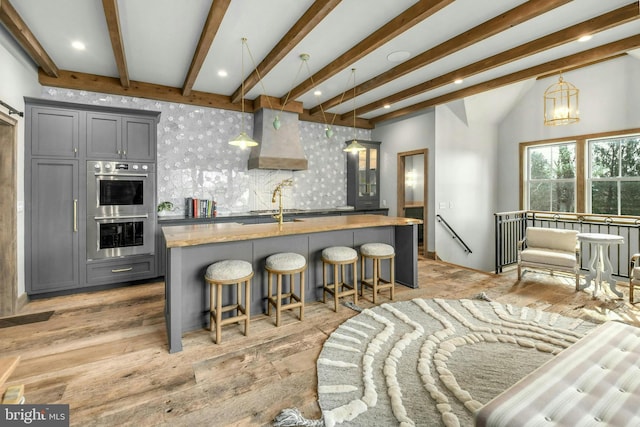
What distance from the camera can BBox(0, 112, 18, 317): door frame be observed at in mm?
3240

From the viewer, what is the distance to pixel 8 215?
326cm

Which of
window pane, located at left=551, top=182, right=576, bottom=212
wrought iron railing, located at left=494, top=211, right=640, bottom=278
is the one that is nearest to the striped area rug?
wrought iron railing, located at left=494, top=211, right=640, bottom=278

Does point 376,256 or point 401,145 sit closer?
point 376,256

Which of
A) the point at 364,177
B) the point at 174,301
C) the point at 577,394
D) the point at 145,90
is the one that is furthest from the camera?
the point at 364,177

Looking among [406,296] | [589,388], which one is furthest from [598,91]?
[589,388]

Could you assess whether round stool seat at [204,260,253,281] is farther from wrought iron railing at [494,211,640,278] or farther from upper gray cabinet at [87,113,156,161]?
wrought iron railing at [494,211,640,278]

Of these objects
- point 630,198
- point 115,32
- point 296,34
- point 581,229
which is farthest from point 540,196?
point 115,32

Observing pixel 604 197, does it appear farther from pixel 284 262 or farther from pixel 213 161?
pixel 213 161

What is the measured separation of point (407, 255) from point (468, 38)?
266 cm

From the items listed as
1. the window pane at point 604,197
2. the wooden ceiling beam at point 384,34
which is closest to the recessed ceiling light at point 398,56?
the wooden ceiling beam at point 384,34

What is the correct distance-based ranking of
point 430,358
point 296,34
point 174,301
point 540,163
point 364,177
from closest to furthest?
point 430,358 → point 174,301 → point 296,34 → point 540,163 → point 364,177

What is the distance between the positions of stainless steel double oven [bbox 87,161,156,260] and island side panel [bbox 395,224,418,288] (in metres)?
3.50

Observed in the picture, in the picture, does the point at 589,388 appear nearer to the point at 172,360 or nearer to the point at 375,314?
the point at 375,314

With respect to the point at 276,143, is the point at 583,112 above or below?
above
